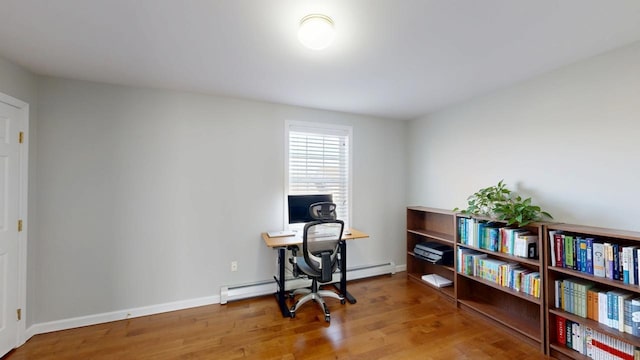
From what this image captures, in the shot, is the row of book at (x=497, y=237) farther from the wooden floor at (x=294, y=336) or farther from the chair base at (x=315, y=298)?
the chair base at (x=315, y=298)

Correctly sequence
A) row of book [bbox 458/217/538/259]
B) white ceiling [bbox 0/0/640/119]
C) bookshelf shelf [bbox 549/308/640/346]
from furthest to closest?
1. row of book [bbox 458/217/538/259]
2. bookshelf shelf [bbox 549/308/640/346]
3. white ceiling [bbox 0/0/640/119]

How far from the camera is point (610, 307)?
1.84 metres

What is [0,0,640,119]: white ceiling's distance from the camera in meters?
1.53

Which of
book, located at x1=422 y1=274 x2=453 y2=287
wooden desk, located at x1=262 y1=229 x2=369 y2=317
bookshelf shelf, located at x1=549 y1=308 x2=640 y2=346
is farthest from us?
book, located at x1=422 y1=274 x2=453 y2=287

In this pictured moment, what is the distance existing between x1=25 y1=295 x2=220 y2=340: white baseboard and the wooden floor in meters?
0.06

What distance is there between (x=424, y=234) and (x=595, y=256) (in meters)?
1.70

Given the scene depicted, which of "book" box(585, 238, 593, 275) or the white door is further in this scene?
the white door

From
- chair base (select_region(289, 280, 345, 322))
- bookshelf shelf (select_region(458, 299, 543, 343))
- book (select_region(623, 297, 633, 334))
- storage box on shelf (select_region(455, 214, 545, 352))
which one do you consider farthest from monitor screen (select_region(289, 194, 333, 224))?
book (select_region(623, 297, 633, 334))

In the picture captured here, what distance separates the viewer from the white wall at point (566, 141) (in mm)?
1949

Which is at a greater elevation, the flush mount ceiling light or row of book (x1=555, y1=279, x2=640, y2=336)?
the flush mount ceiling light

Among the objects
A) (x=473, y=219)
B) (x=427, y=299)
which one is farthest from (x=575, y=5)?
(x=427, y=299)

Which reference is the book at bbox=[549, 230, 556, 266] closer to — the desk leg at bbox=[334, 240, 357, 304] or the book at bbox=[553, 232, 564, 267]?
the book at bbox=[553, 232, 564, 267]

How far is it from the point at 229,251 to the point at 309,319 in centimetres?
123

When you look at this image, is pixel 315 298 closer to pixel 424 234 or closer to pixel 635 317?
pixel 424 234
